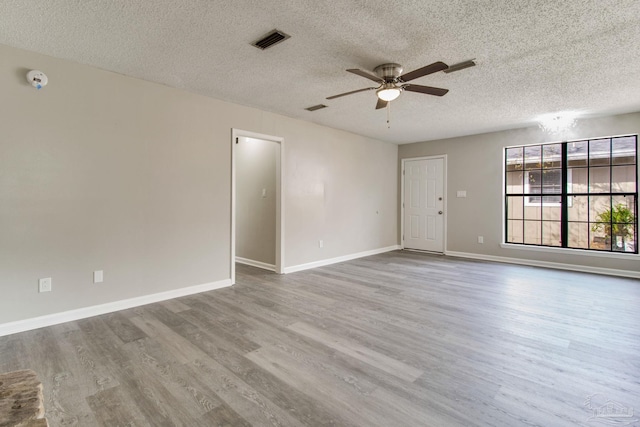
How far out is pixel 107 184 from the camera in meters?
3.24

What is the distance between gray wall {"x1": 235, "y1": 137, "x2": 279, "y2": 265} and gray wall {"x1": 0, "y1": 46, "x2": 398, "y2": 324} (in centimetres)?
77

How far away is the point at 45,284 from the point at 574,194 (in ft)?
25.1

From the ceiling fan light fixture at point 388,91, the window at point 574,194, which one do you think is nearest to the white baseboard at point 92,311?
the ceiling fan light fixture at point 388,91

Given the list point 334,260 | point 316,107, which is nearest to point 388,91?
point 316,107

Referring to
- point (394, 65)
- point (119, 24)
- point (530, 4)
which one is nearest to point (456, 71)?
point (394, 65)

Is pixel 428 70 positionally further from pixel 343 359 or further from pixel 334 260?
pixel 334 260

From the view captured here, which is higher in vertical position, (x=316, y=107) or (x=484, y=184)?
(x=316, y=107)

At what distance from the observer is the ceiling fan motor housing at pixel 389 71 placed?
3.05 metres

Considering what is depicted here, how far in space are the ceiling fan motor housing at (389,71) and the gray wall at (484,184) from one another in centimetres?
400

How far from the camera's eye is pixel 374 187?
6852 millimetres

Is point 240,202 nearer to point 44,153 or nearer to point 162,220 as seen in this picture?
point 162,220

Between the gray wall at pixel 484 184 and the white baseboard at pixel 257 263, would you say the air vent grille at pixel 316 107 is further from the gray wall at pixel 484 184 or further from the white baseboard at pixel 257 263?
the gray wall at pixel 484 184

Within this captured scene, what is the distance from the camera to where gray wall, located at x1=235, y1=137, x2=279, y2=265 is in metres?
5.30

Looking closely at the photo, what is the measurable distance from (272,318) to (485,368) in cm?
191
